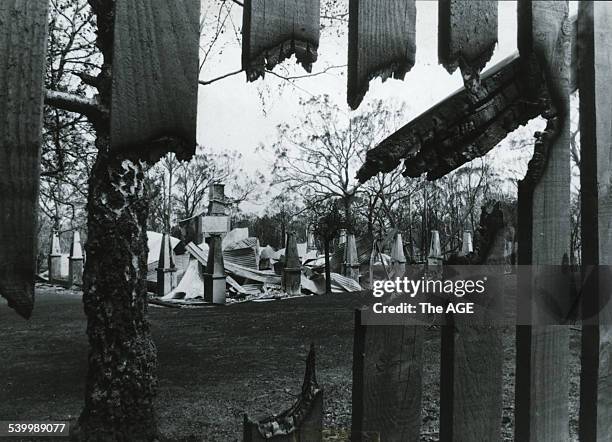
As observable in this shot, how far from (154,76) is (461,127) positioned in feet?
1.84

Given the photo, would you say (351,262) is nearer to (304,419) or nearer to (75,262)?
(75,262)

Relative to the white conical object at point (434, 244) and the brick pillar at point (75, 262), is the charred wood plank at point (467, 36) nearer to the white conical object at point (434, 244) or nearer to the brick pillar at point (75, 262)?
the white conical object at point (434, 244)

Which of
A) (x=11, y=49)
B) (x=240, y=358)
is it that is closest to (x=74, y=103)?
(x=11, y=49)

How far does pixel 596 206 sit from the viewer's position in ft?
3.58

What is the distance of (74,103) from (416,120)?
569 mm

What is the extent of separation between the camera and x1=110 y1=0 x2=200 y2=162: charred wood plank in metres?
0.70

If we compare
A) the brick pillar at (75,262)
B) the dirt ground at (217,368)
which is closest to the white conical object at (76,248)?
the brick pillar at (75,262)

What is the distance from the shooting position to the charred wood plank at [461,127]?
0.86 m

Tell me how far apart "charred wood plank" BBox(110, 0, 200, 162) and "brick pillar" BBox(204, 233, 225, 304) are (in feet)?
36.2

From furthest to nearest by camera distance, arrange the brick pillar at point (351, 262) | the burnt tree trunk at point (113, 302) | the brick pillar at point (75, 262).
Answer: the brick pillar at point (75, 262)
the brick pillar at point (351, 262)
the burnt tree trunk at point (113, 302)

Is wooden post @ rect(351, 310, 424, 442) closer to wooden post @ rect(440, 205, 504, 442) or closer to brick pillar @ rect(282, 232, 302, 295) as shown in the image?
wooden post @ rect(440, 205, 504, 442)

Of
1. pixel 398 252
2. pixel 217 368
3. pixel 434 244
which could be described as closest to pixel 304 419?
pixel 217 368

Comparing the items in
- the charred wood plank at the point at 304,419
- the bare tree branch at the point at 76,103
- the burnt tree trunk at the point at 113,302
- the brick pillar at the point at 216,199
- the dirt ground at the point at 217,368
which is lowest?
the dirt ground at the point at 217,368

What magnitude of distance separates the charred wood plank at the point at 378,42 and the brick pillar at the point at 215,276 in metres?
11.0
